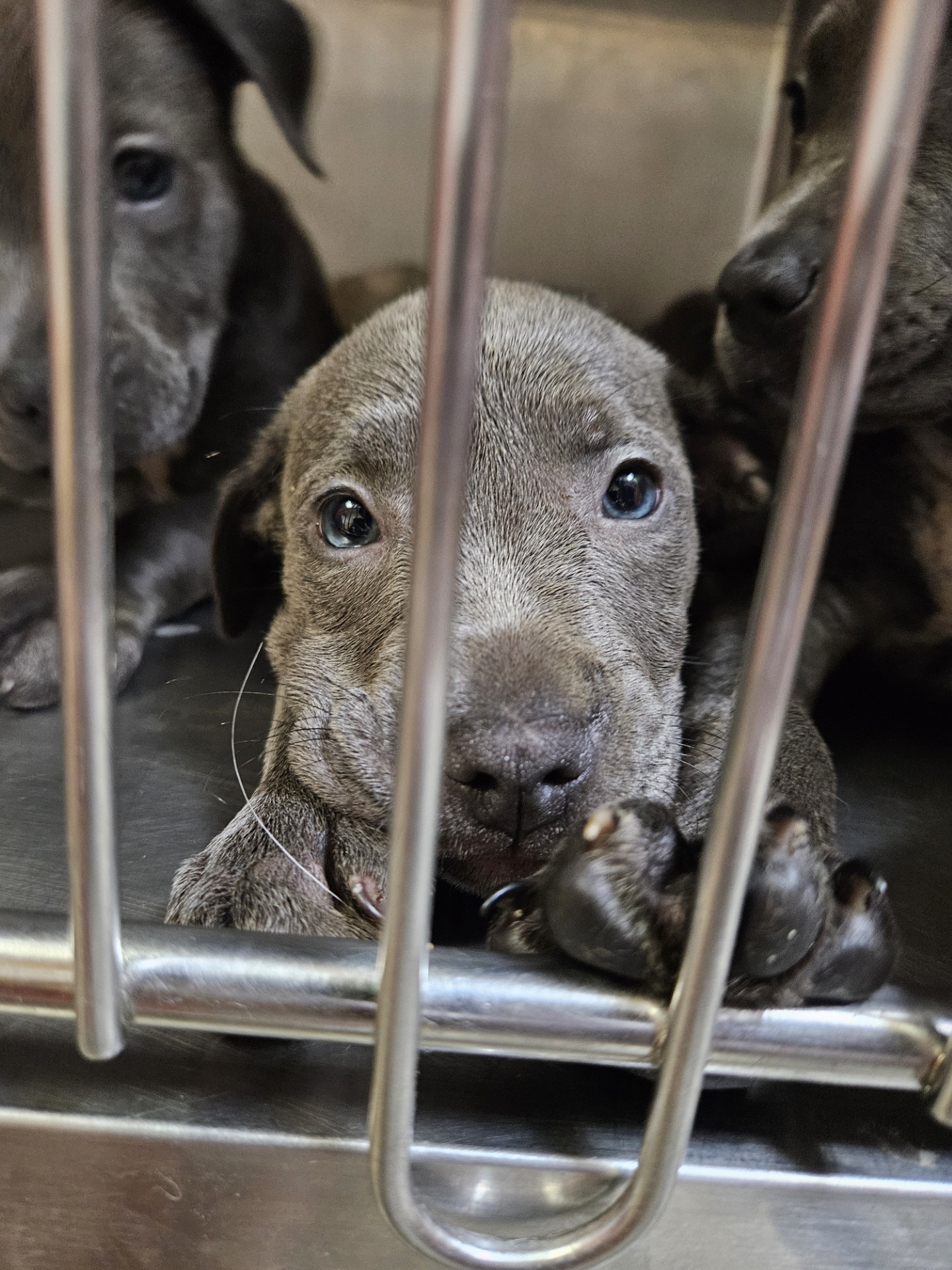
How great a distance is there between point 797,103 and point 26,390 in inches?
49.7

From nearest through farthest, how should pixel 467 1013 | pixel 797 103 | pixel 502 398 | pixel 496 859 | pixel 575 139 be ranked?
pixel 467 1013 → pixel 496 859 → pixel 502 398 → pixel 797 103 → pixel 575 139

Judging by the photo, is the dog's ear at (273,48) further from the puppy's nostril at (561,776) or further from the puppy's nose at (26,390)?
the puppy's nostril at (561,776)

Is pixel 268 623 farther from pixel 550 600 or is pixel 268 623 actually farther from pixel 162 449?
pixel 550 600

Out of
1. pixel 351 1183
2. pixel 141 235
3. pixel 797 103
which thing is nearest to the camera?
pixel 351 1183

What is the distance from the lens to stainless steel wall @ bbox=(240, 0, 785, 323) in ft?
8.14

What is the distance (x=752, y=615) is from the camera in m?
0.61

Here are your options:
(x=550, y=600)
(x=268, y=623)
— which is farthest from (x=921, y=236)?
(x=268, y=623)

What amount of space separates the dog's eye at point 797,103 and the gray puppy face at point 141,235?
0.99 meters

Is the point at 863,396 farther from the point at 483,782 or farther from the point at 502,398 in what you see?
the point at 483,782

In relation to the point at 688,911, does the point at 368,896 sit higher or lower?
lower

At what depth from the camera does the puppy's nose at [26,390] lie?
1438mm

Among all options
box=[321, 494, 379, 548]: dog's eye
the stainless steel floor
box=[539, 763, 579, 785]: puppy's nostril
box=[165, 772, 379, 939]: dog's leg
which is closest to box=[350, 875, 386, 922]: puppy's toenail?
box=[165, 772, 379, 939]: dog's leg

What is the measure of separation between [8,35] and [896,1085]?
1835 millimetres

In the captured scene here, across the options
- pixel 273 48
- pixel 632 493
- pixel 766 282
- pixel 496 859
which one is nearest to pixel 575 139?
pixel 273 48
